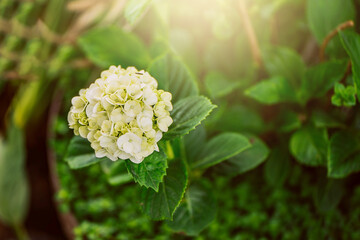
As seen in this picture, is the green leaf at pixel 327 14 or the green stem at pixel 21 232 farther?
the green stem at pixel 21 232

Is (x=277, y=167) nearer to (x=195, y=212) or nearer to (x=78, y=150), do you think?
(x=195, y=212)

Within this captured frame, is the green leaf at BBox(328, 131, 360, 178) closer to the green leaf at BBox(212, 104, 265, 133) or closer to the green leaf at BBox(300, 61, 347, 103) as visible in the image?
the green leaf at BBox(300, 61, 347, 103)

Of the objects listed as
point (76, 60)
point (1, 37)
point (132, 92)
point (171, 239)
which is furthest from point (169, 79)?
point (1, 37)

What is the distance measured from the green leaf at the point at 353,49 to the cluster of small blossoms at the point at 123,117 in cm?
33

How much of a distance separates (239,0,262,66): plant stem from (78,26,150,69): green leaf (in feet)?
0.88

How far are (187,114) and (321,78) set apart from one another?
0.39 m

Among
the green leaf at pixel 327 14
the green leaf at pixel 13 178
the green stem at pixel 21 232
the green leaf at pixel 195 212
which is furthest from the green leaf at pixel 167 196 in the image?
the green stem at pixel 21 232

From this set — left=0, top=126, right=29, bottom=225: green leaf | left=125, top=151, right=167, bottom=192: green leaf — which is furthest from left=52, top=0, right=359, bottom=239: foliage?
left=0, top=126, right=29, bottom=225: green leaf

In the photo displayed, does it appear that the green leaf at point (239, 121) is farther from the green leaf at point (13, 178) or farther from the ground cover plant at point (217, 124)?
the green leaf at point (13, 178)

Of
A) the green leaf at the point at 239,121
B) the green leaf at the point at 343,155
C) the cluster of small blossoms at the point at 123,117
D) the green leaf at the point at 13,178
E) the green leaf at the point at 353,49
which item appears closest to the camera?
the cluster of small blossoms at the point at 123,117

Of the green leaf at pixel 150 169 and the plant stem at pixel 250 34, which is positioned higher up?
the plant stem at pixel 250 34

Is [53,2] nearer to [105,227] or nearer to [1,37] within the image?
[1,37]

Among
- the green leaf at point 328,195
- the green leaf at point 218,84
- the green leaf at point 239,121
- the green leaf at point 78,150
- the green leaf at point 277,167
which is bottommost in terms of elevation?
the green leaf at point 328,195

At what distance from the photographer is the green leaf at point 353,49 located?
557 mm
